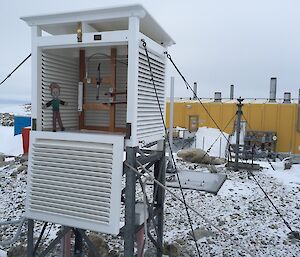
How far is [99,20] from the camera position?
3943mm

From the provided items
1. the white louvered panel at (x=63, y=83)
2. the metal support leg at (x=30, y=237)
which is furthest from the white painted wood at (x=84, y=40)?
the metal support leg at (x=30, y=237)

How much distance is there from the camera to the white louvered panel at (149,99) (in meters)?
4.11

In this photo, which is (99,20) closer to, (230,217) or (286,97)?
(230,217)

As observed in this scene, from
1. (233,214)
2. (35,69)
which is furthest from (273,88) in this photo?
(35,69)

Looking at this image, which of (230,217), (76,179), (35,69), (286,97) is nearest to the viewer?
(76,179)

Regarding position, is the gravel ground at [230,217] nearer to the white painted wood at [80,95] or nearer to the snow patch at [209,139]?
the white painted wood at [80,95]

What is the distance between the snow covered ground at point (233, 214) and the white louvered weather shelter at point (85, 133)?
11.0ft

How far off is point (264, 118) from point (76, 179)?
1932cm

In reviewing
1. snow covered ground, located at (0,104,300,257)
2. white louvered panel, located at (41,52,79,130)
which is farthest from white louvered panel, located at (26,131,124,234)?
snow covered ground, located at (0,104,300,257)

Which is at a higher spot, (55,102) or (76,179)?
(55,102)

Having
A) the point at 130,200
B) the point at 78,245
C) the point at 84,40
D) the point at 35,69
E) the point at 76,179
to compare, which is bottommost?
the point at 78,245

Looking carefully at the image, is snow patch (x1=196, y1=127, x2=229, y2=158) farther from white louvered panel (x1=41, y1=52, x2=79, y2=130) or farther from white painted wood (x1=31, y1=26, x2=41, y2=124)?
white painted wood (x1=31, y1=26, x2=41, y2=124)

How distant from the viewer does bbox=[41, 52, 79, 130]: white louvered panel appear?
4547 mm

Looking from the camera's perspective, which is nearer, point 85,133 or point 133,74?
point 133,74
